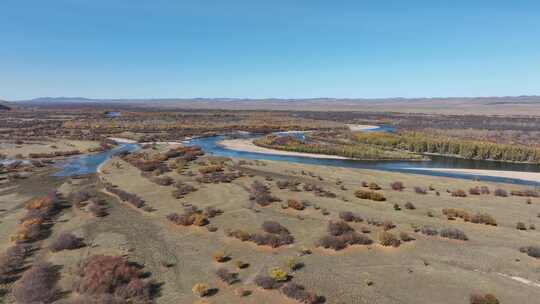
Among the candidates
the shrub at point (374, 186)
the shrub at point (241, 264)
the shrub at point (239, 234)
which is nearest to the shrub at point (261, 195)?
the shrub at point (239, 234)

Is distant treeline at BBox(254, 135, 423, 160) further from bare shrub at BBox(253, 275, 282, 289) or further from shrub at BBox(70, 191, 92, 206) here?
bare shrub at BBox(253, 275, 282, 289)

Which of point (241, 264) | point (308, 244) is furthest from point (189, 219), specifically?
point (308, 244)

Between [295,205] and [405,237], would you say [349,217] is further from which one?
[295,205]

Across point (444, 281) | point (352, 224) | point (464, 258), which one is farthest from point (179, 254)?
point (464, 258)

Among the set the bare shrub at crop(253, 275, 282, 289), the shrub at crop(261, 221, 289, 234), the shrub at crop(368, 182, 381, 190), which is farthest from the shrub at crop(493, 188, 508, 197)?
the bare shrub at crop(253, 275, 282, 289)

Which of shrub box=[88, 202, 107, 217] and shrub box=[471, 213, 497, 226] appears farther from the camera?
shrub box=[88, 202, 107, 217]
